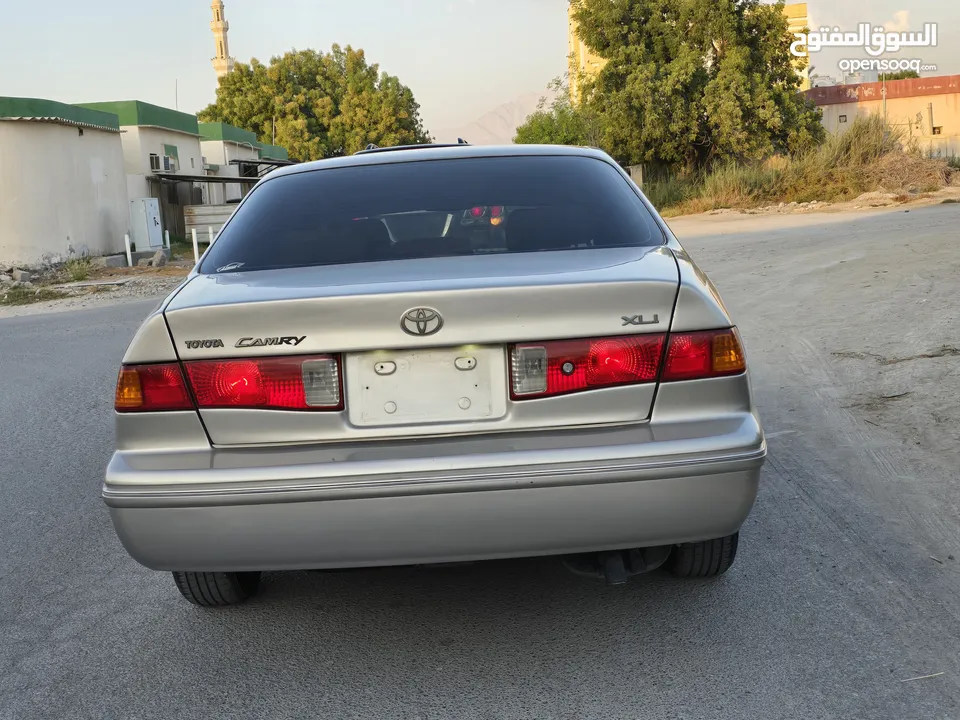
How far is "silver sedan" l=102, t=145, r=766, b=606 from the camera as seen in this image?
262 centimetres

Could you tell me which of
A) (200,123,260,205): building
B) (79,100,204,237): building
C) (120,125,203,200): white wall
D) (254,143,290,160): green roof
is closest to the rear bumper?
(120,125,203,200): white wall

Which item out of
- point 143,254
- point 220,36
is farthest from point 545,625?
point 220,36

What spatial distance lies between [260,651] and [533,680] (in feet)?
2.82

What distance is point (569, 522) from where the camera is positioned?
2.64 metres

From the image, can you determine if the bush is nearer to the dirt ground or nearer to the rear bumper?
the dirt ground

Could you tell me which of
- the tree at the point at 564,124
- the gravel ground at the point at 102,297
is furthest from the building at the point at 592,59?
the gravel ground at the point at 102,297

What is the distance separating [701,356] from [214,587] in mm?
1723

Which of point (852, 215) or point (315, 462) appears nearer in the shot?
point (315, 462)

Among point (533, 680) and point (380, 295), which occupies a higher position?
point (380, 295)

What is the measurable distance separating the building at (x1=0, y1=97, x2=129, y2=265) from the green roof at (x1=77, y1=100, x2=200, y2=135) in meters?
5.75

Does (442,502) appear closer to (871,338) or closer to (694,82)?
(871,338)

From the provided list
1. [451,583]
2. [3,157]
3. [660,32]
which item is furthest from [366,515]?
[660,32]

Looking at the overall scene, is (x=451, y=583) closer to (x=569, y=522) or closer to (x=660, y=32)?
(x=569, y=522)

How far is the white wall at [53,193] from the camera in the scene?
25875 mm
